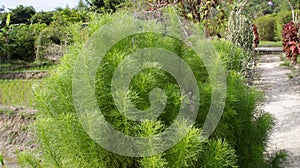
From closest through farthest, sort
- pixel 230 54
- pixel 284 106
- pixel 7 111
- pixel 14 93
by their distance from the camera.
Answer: pixel 230 54, pixel 7 111, pixel 284 106, pixel 14 93

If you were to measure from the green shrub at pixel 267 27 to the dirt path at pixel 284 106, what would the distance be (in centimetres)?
906

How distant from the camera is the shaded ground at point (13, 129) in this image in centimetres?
432

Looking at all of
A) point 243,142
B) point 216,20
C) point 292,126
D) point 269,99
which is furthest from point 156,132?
point 269,99

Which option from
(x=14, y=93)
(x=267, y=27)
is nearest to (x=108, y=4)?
(x=14, y=93)

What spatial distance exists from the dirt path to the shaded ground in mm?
2671

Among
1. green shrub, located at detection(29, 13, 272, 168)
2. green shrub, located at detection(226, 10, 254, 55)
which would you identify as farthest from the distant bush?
green shrub, located at detection(29, 13, 272, 168)

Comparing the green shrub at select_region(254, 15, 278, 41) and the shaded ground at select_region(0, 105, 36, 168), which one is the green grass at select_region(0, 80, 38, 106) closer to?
the shaded ground at select_region(0, 105, 36, 168)

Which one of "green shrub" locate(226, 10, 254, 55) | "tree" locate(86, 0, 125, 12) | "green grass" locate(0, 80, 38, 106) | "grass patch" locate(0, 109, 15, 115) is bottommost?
"green grass" locate(0, 80, 38, 106)

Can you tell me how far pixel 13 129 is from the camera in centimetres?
457

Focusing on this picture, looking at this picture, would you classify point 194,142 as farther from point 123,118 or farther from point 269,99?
point 269,99

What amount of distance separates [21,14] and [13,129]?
18.2 m

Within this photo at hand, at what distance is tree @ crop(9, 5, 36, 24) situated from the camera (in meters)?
20.9

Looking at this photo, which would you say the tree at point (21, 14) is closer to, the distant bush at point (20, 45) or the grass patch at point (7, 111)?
the distant bush at point (20, 45)

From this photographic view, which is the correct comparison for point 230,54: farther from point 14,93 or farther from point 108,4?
point 108,4
